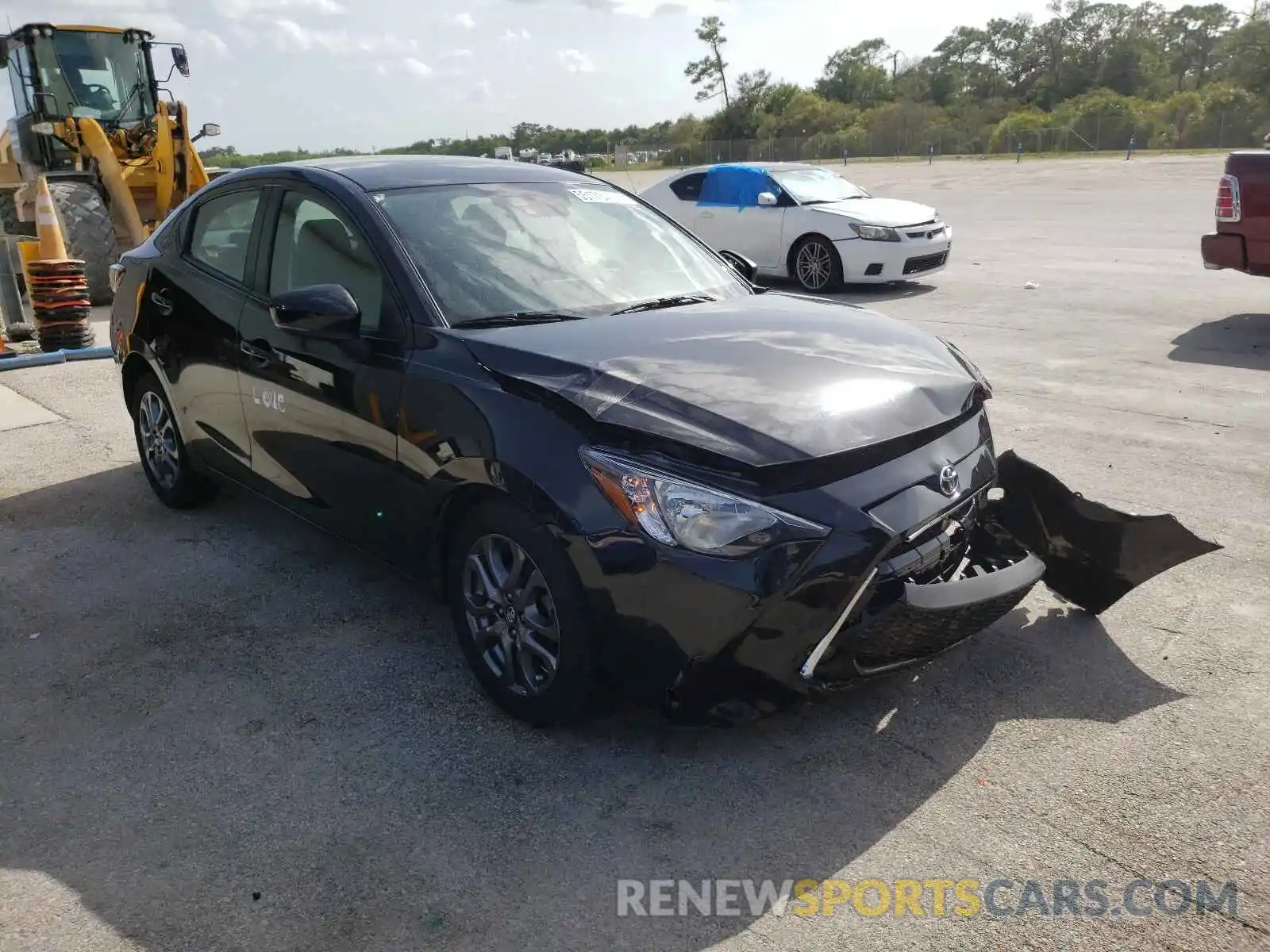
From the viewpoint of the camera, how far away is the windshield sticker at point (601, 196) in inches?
177

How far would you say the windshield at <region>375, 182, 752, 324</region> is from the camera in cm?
371

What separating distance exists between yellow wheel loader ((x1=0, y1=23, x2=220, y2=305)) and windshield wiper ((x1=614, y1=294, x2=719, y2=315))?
1030 cm

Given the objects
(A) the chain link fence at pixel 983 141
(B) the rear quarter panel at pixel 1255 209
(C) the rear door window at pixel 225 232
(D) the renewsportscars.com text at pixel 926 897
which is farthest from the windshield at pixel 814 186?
(A) the chain link fence at pixel 983 141

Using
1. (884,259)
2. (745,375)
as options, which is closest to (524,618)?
(745,375)

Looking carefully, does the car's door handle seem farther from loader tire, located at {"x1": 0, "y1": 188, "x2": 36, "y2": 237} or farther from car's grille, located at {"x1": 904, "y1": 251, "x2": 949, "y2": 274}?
loader tire, located at {"x1": 0, "y1": 188, "x2": 36, "y2": 237}

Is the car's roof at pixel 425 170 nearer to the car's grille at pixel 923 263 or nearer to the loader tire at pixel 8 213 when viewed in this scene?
the car's grille at pixel 923 263

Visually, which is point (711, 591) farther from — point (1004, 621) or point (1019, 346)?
point (1019, 346)

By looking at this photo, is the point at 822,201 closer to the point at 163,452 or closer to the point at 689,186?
the point at 689,186

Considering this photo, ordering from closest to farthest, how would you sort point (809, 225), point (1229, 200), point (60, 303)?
point (1229, 200) → point (60, 303) → point (809, 225)

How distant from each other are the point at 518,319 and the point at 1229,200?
7798 mm

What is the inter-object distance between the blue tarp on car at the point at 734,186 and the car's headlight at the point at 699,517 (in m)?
10.5

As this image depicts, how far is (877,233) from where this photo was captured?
1162 centimetres

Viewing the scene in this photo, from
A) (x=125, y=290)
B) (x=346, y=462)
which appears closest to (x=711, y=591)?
(x=346, y=462)

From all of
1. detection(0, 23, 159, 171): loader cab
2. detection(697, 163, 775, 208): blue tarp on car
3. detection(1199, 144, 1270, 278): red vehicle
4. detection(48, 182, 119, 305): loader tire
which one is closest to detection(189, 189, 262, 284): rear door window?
detection(1199, 144, 1270, 278): red vehicle
